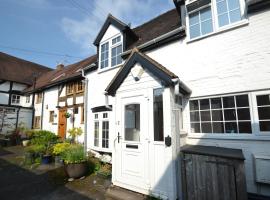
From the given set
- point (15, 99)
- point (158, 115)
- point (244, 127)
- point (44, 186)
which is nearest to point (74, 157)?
point (44, 186)

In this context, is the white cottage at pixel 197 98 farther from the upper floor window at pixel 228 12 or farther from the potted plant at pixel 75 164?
the potted plant at pixel 75 164

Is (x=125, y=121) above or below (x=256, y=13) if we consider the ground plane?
below

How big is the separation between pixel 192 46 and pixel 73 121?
10608 millimetres

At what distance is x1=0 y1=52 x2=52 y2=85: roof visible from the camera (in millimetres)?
21047

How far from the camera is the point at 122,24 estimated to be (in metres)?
9.31

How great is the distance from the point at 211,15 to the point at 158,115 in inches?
162

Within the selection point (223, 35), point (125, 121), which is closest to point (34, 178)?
point (125, 121)

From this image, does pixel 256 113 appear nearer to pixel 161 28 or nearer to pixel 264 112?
pixel 264 112

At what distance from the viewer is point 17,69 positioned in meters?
23.3

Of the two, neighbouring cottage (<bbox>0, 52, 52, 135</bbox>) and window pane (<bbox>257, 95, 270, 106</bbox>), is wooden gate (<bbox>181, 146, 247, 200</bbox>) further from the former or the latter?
neighbouring cottage (<bbox>0, 52, 52, 135</bbox>)

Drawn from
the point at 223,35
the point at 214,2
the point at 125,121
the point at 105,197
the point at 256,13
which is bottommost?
the point at 105,197

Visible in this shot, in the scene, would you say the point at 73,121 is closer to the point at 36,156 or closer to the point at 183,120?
the point at 36,156

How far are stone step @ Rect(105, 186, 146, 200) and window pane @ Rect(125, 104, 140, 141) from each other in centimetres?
169

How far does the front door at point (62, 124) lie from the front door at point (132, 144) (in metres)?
9.73
